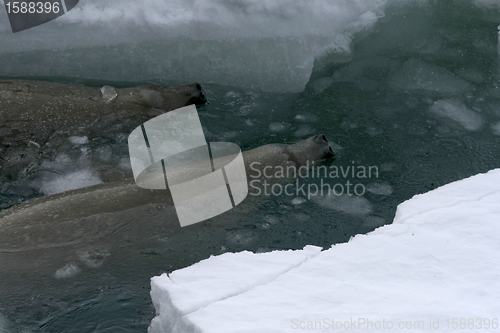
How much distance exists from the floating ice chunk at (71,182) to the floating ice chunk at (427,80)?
3.07 meters

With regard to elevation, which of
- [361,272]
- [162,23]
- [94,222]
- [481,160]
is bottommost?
[481,160]

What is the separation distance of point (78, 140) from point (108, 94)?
0.60 m

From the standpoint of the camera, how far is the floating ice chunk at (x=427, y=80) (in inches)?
223

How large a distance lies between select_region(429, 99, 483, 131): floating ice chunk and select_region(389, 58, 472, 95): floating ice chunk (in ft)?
0.60

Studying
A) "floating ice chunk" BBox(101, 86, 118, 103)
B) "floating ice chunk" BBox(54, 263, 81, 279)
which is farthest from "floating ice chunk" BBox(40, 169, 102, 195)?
"floating ice chunk" BBox(54, 263, 81, 279)

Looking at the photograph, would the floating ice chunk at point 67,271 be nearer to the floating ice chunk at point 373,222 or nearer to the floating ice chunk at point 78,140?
the floating ice chunk at point 78,140

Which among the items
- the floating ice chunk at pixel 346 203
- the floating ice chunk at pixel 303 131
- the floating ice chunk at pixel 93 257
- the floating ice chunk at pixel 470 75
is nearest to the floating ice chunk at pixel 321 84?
the floating ice chunk at pixel 303 131

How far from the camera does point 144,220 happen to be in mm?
3986

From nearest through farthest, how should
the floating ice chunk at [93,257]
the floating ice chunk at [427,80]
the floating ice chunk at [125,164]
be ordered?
the floating ice chunk at [93,257] < the floating ice chunk at [125,164] < the floating ice chunk at [427,80]

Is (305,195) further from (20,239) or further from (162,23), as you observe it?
(162,23)

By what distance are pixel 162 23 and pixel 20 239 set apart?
2.97 m

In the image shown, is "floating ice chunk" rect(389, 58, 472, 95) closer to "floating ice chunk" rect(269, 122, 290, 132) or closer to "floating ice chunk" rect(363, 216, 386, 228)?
"floating ice chunk" rect(269, 122, 290, 132)

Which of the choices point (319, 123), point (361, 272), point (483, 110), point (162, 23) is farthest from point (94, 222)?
point (483, 110)

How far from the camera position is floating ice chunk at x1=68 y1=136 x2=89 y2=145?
204 inches
